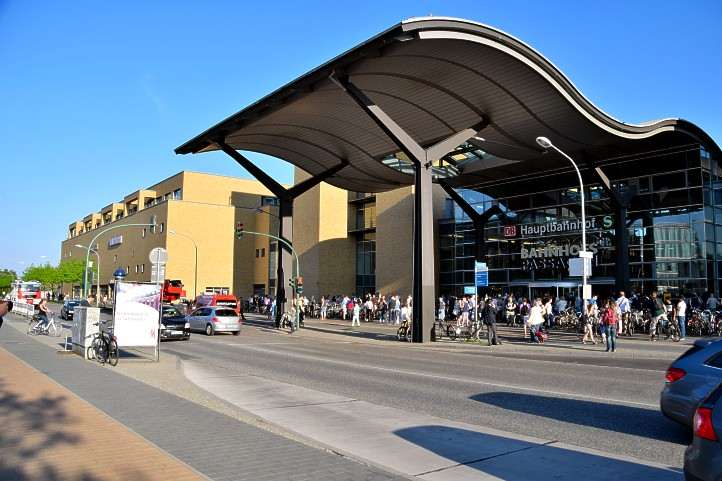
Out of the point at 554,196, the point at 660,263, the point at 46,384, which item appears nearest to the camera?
the point at 46,384

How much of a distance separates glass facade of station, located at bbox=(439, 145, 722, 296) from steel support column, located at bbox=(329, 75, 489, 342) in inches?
556

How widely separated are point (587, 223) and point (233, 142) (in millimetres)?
21276

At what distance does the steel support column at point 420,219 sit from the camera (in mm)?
25547

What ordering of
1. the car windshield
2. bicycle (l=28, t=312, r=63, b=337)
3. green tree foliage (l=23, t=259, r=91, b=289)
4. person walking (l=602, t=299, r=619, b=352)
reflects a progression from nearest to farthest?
1. person walking (l=602, t=299, r=619, b=352)
2. bicycle (l=28, t=312, r=63, b=337)
3. the car windshield
4. green tree foliage (l=23, t=259, r=91, b=289)

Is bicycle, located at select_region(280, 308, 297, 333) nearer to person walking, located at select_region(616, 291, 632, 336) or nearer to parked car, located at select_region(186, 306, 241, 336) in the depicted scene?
parked car, located at select_region(186, 306, 241, 336)

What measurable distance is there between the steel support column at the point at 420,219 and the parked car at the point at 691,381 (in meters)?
17.6

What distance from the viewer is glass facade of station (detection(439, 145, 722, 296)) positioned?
106 ft

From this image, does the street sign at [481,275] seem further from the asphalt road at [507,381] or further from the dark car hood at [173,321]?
the dark car hood at [173,321]

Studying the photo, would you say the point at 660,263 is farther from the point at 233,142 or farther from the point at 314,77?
the point at 233,142

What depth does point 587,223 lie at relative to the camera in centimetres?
3666

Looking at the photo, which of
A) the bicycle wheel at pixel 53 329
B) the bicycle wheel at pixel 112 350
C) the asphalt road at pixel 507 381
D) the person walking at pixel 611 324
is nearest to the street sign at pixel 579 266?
the asphalt road at pixel 507 381

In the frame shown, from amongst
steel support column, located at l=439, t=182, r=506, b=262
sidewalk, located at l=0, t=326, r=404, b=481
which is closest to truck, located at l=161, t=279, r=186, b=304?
steel support column, located at l=439, t=182, r=506, b=262

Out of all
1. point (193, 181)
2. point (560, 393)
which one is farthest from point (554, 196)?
point (193, 181)

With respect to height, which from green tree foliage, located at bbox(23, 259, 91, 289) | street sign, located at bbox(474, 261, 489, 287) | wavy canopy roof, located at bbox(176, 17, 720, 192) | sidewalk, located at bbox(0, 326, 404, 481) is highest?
wavy canopy roof, located at bbox(176, 17, 720, 192)
